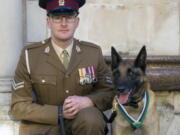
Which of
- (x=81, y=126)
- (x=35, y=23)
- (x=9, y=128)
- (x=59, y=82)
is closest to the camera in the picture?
(x=81, y=126)

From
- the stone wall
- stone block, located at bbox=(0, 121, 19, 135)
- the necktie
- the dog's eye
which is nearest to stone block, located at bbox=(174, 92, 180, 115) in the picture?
the stone wall

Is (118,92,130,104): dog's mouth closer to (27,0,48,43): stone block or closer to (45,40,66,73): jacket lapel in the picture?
(45,40,66,73): jacket lapel

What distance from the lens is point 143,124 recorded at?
3.04 metres

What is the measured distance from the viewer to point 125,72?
300cm

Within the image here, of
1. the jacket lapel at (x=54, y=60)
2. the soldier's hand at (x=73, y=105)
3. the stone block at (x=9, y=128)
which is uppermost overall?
the jacket lapel at (x=54, y=60)

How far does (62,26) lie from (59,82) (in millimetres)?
446

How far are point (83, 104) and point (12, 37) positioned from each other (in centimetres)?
106

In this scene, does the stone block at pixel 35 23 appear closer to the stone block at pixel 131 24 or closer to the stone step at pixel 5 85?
the stone block at pixel 131 24

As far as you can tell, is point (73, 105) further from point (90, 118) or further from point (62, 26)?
point (62, 26)

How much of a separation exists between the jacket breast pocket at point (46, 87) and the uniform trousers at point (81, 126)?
21 cm

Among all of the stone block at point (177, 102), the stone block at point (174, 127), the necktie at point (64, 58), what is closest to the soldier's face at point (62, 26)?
the necktie at point (64, 58)

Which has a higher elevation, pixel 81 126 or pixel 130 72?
pixel 130 72

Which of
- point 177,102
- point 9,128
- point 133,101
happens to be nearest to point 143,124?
point 133,101

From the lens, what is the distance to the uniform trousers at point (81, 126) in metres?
2.84
